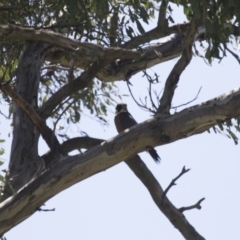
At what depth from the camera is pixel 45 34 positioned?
195 inches

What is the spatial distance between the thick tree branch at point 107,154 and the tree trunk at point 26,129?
43 cm

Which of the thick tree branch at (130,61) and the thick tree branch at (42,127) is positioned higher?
the thick tree branch at (130,61)

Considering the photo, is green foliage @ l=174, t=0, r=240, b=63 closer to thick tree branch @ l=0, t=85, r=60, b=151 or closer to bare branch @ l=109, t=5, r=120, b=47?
bare branch @ l=109, t=5, r=120, b=47

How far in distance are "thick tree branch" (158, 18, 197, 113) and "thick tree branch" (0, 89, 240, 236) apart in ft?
0.45

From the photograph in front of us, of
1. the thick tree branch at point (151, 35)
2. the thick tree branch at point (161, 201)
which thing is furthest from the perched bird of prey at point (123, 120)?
the thick tree branch at point (161, 201)

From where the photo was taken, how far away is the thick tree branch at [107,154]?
14.8ft

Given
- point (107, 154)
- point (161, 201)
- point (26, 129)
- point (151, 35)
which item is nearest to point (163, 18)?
point (151, 35)

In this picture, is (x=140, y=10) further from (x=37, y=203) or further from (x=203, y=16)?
(x=37, y=203)

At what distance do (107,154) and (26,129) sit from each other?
1322 mm

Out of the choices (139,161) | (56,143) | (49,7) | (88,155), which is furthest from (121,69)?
(88,155)

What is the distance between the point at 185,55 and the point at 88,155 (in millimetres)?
963

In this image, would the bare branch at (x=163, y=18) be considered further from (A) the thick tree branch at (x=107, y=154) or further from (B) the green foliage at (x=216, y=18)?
(A) the thick tree branch at (x=107, y=154)

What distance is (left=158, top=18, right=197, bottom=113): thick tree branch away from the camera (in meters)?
4.68

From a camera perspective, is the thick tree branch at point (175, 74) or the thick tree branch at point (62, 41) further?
the thick tree branch at point (62, 41)
